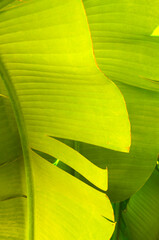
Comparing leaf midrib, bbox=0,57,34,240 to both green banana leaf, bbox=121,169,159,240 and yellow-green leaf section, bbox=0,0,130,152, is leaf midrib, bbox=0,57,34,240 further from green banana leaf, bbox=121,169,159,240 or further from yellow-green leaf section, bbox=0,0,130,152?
green banana leaf, bbox=121,169,159,240

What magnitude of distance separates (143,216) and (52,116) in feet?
1.70

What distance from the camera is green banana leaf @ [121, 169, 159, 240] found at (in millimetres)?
750

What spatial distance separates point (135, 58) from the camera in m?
0.45

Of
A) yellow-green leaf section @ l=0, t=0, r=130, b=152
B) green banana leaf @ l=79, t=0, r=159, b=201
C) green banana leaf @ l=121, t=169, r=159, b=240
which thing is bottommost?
green banana leaf @ l=121, t=169, r=159, b=240

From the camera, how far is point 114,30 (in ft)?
1.43

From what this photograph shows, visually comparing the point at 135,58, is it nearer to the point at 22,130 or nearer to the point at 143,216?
the point at 22,130

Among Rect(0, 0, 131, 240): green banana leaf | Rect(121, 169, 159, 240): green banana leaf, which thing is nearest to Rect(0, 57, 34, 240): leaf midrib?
Rect(0, 0, 131, 240): green banana leaf

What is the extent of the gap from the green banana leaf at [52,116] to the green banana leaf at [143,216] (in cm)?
38

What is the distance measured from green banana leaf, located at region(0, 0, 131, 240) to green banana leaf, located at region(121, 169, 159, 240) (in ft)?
1.23

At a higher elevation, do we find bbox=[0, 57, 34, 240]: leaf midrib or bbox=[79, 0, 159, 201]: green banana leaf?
bbox=[79, 0, 159, 201]: green banana leaf

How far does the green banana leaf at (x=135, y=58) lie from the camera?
1.37ft

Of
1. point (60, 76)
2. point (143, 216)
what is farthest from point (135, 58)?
point (143, 216)

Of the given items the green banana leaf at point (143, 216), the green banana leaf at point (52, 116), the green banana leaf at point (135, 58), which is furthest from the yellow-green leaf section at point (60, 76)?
the green banana leaf at point (143, 216)

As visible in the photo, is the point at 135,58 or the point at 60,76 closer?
the point at 60,76
